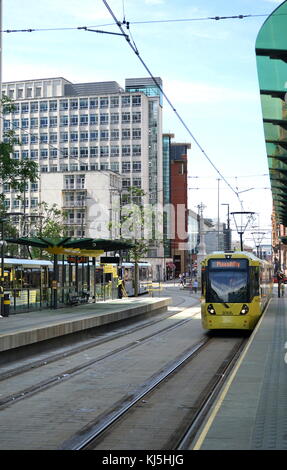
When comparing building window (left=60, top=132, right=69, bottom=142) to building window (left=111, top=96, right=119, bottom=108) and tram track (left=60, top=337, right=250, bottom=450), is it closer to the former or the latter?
building window (left=111, top=96, right=119, bottom=108)

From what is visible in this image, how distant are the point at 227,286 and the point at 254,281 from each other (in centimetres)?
129

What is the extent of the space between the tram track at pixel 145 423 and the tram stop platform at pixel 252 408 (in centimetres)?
38

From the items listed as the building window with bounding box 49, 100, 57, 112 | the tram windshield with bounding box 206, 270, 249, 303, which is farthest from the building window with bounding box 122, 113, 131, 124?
the tram windshield with bounding box 206, 270, 249, 303

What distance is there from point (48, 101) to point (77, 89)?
730 cm

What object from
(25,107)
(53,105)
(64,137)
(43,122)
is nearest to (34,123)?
(43,122)

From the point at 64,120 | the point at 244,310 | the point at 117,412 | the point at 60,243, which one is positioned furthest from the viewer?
the point at 64,120

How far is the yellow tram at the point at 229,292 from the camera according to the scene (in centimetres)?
2278

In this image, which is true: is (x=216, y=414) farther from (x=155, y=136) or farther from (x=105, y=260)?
(x=155, y=136)

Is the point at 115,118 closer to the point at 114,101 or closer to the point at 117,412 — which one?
the point at 114,101

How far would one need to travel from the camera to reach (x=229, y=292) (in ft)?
74.8

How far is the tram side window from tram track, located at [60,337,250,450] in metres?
6.91

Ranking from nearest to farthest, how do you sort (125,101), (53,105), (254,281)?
(254,281) → (125,101) → (53,105)

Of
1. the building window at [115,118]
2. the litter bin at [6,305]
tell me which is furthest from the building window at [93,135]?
the litter bin at [6,305]
